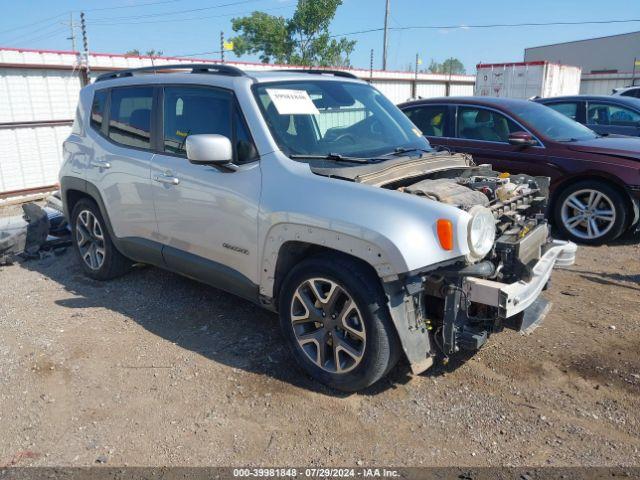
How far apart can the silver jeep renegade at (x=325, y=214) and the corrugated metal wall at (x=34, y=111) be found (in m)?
5.23

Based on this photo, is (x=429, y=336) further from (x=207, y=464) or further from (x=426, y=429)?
(x=207, y=464)

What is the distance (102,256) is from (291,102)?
2.74 meters

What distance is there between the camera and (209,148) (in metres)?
3.60

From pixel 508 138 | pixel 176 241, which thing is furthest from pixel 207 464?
pixel 508 138

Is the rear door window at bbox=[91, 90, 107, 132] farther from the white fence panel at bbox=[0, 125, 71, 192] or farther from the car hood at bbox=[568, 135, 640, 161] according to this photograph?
the car hood at bbox=[568, 135, 640, 161]

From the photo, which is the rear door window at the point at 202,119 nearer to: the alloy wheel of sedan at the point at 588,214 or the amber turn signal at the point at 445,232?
the amber turn signal at the point at 445,232

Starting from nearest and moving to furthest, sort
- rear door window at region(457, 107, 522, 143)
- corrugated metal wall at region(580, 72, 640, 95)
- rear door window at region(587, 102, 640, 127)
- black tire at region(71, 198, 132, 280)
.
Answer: black tire at region(71, 198, 132, 280) → rear door window at region(457, 107, 522, 143) → rear door window at region(587, 102, 640, 127) → corrugated metal wall at region(580, 72, 640, 95)

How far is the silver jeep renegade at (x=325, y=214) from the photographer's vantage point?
10.4 feet

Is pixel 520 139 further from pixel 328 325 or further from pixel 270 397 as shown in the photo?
pixel 270 397

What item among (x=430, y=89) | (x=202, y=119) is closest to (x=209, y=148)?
(x=202, y=119)

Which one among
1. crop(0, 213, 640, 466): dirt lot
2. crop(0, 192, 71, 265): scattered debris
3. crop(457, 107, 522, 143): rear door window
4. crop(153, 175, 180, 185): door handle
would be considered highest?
crop(457, 107, 522, 143): rear door window

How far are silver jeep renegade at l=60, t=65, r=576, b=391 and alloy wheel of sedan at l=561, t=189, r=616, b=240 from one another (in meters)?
2.56

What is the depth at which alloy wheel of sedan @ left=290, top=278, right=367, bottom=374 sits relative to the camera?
3.38 metres

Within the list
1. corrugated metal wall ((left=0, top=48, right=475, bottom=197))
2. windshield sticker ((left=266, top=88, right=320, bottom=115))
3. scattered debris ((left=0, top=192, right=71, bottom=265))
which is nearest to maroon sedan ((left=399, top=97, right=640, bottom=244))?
windshield sticker ((left=266, top=88, right=320, bottom=115))
